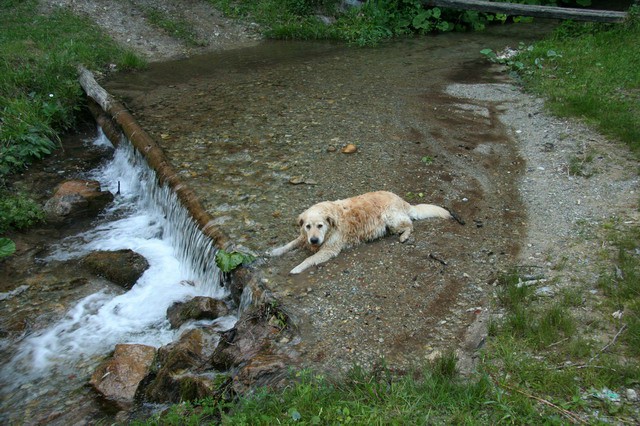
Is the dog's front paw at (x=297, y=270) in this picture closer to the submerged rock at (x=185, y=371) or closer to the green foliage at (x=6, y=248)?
the submerged rock at (x=185, y=371)

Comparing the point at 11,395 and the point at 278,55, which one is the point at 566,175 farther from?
the point at 278,55

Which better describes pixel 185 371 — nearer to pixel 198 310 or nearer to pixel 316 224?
pixel 198 310

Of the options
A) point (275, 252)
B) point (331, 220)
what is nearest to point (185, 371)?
point (275, 252)

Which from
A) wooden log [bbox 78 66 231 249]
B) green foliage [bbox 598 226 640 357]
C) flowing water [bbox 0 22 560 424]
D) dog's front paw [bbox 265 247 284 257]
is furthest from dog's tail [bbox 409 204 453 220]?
wooden log [bbox 78 66 231 249]

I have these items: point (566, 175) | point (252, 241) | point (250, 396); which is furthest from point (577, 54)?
point (250, 396)

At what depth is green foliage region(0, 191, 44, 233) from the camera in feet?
29.2

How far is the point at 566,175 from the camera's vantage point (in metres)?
8.66

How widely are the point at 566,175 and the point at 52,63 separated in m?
11.8

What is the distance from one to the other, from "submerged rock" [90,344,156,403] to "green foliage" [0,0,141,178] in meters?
5.91

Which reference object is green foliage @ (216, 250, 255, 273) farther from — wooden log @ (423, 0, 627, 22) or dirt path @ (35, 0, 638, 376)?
wooden log @ (423, 0, 627, 22)

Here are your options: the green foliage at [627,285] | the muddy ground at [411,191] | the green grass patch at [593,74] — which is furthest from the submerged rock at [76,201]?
the green grass patch at [593,74]

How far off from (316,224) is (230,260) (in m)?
1.19

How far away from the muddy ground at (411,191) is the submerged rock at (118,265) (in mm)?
1193

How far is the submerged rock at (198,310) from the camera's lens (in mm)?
6797
